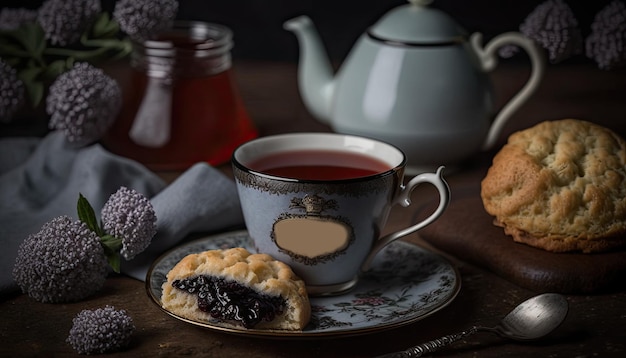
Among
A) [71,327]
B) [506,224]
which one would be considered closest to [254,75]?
[506,224]

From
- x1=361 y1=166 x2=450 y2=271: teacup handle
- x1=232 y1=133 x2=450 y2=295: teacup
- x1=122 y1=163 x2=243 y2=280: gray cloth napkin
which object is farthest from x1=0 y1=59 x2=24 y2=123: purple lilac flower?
x1=361 y1=166 x2=450 y2=271: teacup handle

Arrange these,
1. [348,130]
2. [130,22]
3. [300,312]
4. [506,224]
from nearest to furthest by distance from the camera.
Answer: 1. [300,312]
2. [506,224]
3. [130,22]
4. [348,130]

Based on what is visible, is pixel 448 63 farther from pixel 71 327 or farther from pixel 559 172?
pixel 71 327

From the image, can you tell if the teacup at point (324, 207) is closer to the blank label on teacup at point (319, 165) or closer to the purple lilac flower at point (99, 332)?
the blank label on teacup at point (319, 165)

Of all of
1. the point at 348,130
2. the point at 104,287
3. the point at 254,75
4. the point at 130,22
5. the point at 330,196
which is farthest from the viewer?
the point at 254,75

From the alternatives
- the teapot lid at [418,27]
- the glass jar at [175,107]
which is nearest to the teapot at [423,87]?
the teapot lid at [418,27]
